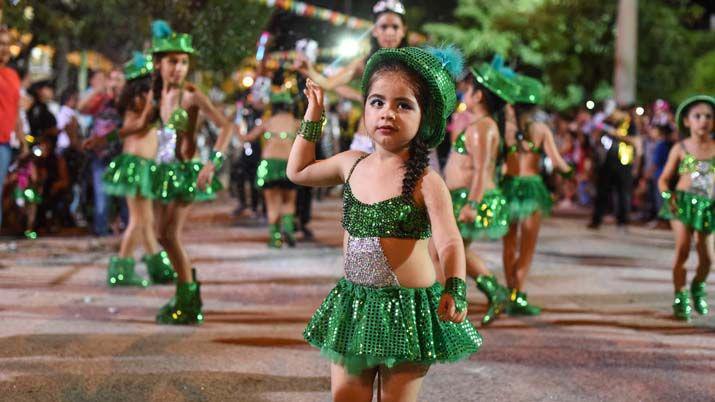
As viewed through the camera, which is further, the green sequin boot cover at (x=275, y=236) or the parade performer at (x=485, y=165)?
the green sequin boot cover at (x=275, y=236)

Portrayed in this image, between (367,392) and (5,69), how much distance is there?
6.89 m

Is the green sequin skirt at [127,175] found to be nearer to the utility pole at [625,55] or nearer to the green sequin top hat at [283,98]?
the green sequin top hat at [283,98]

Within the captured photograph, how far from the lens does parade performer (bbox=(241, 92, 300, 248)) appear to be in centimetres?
1139

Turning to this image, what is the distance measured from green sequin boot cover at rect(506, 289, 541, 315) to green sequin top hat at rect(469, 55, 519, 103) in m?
1.57

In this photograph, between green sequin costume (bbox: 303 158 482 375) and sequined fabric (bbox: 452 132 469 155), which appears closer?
green sequin costume (bbox: 303 158 482 375)

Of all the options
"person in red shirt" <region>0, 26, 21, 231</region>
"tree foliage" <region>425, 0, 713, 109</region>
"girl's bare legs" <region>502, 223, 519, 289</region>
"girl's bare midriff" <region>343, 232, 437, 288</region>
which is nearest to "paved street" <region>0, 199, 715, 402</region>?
"girl's bare legs" <region>502, 223, 519, 289</region>

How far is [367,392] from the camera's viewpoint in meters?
3.61

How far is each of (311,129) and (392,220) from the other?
542mm

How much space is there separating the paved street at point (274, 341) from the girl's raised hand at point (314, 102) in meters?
1.69

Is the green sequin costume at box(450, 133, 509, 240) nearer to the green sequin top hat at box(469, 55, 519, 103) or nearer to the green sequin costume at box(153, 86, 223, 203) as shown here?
the green sequin top hat at box(469, 55, 519, 103)

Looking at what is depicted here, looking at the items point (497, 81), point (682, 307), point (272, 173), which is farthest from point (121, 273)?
point (682, 307)

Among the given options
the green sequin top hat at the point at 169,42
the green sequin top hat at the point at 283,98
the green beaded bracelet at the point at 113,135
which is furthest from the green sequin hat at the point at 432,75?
the green sequin top hat at the point at 283,98

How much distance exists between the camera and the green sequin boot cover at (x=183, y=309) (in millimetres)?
6566

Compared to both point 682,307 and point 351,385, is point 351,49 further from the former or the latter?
point 351,385
